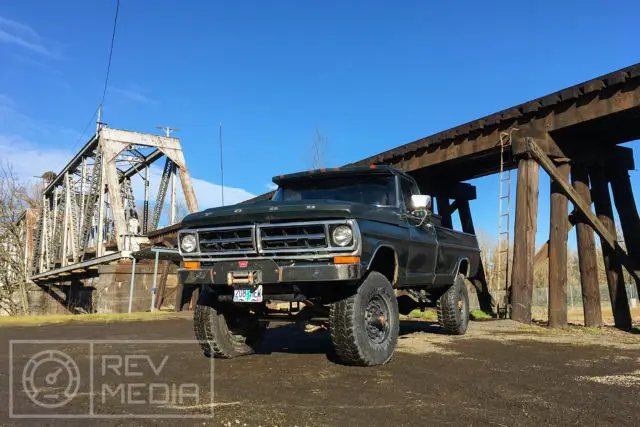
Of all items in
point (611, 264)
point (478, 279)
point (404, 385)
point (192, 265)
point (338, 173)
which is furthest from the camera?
point (478, 279)

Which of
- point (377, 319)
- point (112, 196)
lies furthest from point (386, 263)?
point (112, 196)

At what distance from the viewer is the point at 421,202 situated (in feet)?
18.5

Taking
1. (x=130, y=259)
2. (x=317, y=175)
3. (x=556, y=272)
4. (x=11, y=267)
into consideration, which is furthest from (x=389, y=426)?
(x=11, y=267)

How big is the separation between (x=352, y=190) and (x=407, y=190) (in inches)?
32.4

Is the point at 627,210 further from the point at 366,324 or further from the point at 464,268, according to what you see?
the point at 366,324

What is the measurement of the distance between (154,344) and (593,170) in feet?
32.9

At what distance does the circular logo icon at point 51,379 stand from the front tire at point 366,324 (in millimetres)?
2278

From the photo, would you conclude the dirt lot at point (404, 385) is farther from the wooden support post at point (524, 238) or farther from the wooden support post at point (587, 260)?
the wooden support post at point (587, 260)

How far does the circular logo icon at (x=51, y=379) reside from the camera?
3.47m

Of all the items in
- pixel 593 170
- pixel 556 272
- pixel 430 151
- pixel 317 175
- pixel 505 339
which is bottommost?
pixel 505 339

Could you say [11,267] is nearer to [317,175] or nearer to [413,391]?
[317,175]

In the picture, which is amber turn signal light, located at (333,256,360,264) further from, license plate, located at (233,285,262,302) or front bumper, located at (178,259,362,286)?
license plate, located at (233,285,262,302)

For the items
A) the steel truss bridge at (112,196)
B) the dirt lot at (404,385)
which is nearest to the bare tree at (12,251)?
the steel truss bridge at (112,196)

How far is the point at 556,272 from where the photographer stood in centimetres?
902
